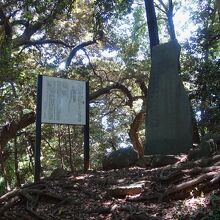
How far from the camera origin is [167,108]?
9312 mm

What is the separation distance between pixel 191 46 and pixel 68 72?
4.62 metres

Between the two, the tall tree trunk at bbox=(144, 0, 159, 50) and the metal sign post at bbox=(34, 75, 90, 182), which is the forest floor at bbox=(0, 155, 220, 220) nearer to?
the metal sign post at bbox=(34, 75, 90, 182)

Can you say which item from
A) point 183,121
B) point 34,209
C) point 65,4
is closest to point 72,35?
point 65,4

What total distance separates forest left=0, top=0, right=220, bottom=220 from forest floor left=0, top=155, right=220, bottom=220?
15mm

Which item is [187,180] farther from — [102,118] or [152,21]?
[102,118]

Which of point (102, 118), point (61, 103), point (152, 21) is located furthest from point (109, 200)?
point (102, 118)

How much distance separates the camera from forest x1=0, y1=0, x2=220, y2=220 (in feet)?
17.5

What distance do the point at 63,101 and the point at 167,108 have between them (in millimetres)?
2617

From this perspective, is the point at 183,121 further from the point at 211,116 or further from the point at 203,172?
the point at 203,172

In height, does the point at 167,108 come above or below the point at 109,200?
above

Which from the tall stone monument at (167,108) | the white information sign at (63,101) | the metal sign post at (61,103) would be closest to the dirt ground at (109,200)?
the metal sign post at (61,103)

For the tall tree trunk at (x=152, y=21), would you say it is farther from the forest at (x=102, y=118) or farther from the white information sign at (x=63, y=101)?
the white information sign at (x=63, y=101)

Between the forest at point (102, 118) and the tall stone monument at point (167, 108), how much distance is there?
31cm

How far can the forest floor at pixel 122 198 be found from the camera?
188 inches
